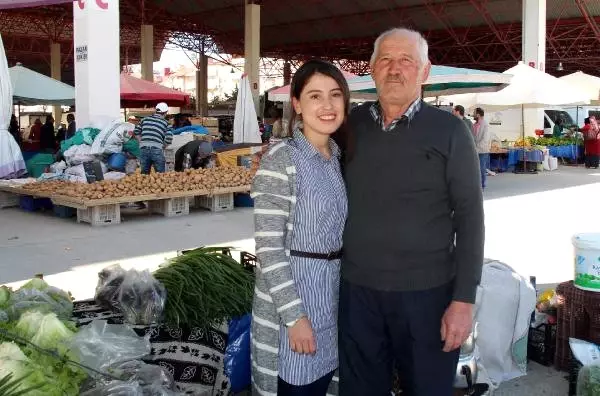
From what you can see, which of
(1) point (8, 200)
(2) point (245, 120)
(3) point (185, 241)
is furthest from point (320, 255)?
(2) point (245, 120)

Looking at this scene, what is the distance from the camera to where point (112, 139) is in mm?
9953

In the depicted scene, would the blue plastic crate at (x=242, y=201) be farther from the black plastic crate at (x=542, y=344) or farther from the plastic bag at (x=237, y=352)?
the plastic bag at (x=237, y=352)

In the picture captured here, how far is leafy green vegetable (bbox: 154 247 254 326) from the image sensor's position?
298 centimetres

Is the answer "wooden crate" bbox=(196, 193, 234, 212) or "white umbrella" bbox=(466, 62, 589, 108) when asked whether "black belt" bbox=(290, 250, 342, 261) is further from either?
"white umbrella" bbox=(466, 62, 589, 108)

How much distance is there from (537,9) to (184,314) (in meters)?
20.3

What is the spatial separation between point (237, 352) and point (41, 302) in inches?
36.6

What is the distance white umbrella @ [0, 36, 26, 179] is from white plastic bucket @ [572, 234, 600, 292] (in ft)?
24.7

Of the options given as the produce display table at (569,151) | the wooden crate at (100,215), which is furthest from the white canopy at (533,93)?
the wooden crate at (100,215)

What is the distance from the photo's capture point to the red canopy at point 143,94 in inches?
628

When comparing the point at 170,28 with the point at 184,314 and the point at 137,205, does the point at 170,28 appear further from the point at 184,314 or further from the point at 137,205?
the point at 184,314

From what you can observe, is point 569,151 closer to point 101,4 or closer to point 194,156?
point 194,156

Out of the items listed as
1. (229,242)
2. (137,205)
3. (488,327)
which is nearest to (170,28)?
(137,205)

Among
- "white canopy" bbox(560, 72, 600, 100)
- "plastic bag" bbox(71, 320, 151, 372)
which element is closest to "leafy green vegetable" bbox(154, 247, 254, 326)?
"plastic bag" bbox(71, 320, 151, 372)

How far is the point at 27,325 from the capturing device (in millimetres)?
2473
